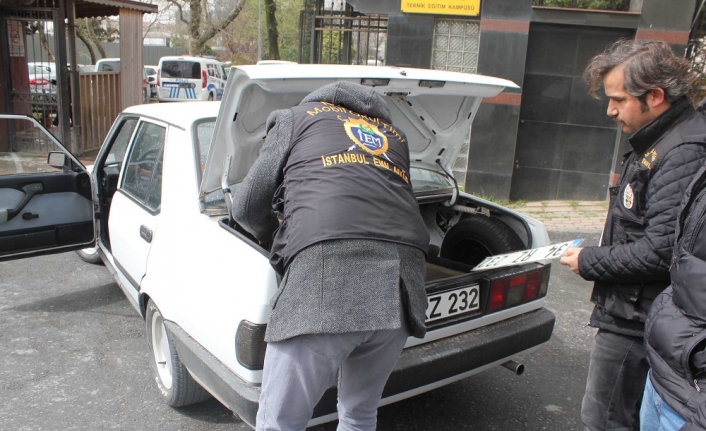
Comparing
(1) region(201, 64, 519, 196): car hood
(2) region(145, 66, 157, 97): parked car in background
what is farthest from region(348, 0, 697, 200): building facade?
(2) region(145, 66, 157, 97): parked car in background

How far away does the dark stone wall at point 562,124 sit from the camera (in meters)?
7.83

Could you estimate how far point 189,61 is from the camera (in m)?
19.7

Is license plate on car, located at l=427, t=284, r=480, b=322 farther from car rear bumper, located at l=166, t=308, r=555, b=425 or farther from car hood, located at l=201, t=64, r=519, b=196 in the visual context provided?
car hood, located at l=201, t=64, r=519, b=196

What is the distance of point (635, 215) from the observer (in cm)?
215

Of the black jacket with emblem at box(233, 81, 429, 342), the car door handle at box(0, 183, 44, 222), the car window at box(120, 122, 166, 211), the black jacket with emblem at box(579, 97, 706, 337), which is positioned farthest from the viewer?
the car door handle at box(0, 183, 44, 222)

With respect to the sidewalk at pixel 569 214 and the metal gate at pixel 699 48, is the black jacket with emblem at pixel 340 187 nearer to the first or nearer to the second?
the sidewalk at pixel 569 214

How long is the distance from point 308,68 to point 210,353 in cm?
132

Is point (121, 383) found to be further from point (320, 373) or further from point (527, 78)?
point (527, 78)

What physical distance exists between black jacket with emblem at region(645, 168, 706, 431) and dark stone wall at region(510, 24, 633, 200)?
6.63 metres

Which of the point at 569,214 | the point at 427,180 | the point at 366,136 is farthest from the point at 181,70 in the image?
the point at 366,136

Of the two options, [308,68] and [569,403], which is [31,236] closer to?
[308,68]

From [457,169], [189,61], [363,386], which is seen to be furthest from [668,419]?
[189,61]

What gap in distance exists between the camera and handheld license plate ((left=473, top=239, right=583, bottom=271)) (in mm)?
2529

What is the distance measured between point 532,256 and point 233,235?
4.33ft
